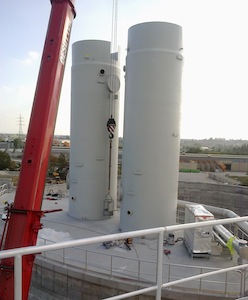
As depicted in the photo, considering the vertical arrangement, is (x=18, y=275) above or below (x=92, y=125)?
below

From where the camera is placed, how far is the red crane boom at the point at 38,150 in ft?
17.7

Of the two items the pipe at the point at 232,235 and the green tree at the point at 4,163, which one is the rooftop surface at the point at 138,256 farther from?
the green tree at the point at 4,163

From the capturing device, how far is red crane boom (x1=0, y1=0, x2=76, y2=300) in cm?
538

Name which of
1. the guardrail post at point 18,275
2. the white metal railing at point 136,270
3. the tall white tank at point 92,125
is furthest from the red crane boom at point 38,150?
the tall white tank at point 92,125

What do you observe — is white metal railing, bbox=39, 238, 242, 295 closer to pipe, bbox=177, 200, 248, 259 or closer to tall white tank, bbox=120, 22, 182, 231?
pipe, bbox=177, 200, 248, 259

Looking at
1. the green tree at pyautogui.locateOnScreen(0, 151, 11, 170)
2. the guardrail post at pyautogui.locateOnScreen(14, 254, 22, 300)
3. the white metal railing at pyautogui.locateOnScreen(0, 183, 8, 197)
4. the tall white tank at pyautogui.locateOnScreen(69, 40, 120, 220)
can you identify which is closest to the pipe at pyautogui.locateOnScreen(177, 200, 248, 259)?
the tall white tank at pyautogui.locateOnScreen(69, 40, 120, 220)

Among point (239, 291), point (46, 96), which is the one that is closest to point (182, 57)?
point (46, 96)

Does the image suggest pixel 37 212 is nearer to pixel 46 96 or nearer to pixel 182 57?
pixel 46 96

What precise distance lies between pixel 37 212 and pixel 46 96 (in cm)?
245

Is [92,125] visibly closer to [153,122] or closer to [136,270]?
[153,122]

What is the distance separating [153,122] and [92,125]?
344 cm

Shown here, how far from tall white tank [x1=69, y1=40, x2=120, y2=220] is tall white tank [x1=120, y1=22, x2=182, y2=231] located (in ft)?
7.28

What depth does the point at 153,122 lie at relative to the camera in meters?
10.8

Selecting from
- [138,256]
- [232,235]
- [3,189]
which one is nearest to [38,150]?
[138,256]
